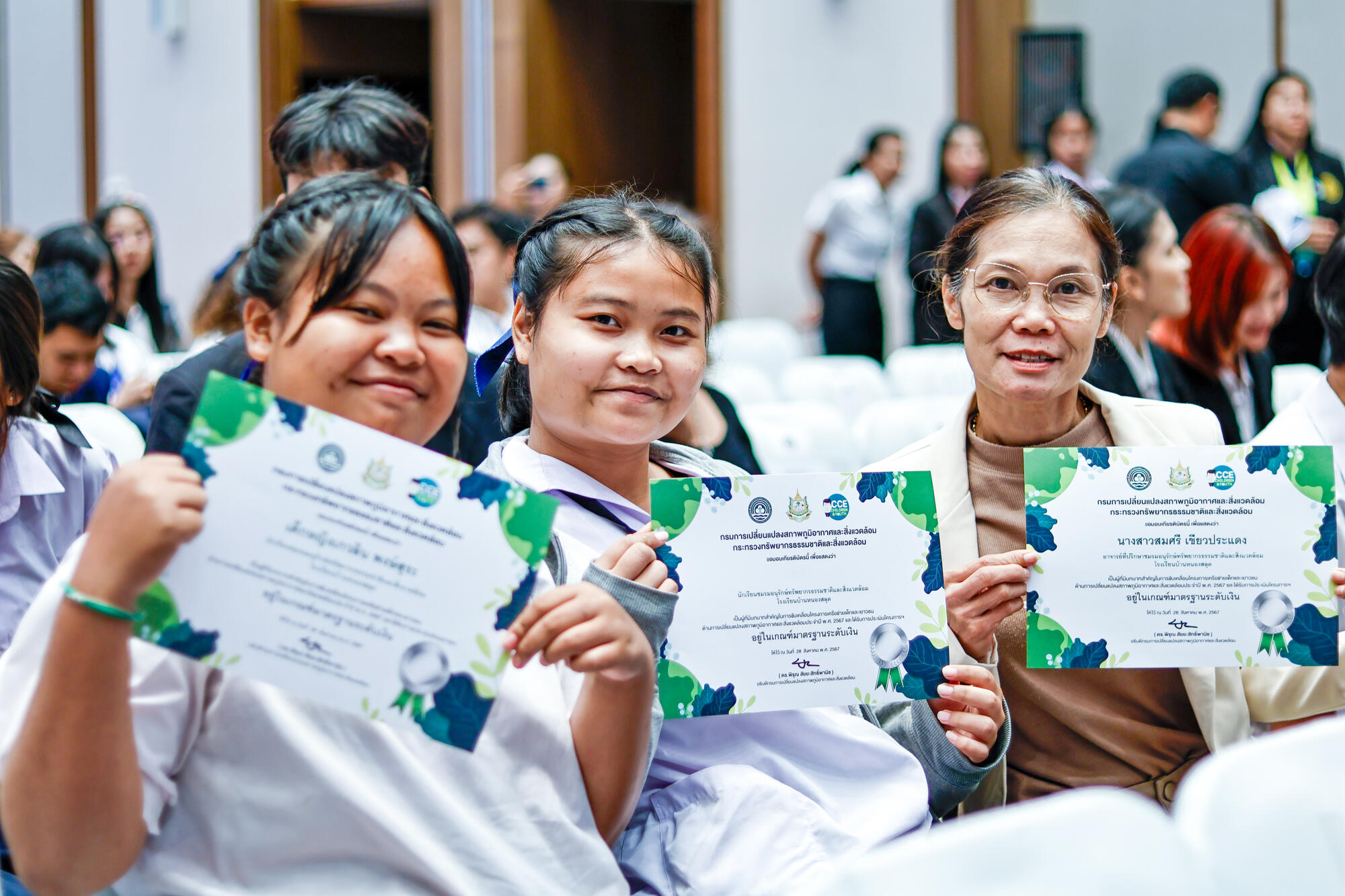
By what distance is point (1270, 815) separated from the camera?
1.09m

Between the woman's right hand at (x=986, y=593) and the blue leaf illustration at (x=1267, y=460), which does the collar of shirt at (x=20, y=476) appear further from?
the blue leaf illustration at (x=1267, y=460)

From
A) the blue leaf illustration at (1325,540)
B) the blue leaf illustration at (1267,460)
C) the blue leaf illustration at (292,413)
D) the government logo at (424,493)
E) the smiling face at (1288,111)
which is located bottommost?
the blue leaf illustration at (1325,540)

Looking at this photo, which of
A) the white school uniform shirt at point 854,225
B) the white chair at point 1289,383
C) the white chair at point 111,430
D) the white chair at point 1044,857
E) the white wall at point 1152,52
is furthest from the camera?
the white wall at point 1152,52

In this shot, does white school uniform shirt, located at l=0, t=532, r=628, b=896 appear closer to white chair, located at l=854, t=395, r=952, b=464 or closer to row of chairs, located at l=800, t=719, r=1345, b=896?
row of chairs, located at l=800, t=719, r=1345, b=896

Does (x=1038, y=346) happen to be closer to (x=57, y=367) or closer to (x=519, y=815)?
(x=519, y=815)

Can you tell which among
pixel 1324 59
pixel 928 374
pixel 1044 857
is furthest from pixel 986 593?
pixel 1324 59

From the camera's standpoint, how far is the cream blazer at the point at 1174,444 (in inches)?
70.7

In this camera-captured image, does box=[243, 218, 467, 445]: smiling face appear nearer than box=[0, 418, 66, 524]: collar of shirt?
Yes

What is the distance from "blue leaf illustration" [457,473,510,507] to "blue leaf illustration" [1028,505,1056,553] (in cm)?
Result: 76

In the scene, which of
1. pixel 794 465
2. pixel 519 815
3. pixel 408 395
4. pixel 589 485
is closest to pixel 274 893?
pixel 519 815

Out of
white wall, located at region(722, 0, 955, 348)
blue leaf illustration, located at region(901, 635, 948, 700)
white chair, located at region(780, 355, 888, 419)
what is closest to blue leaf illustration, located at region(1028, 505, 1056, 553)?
blue leaf illustration, located at region(901, 635, 948, 700)

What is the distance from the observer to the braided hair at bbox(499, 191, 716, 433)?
1646mm

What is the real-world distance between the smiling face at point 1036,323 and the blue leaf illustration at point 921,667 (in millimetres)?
482

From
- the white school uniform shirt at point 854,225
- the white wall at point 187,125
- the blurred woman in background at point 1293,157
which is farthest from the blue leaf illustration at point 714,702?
the white wall at point 187,125
